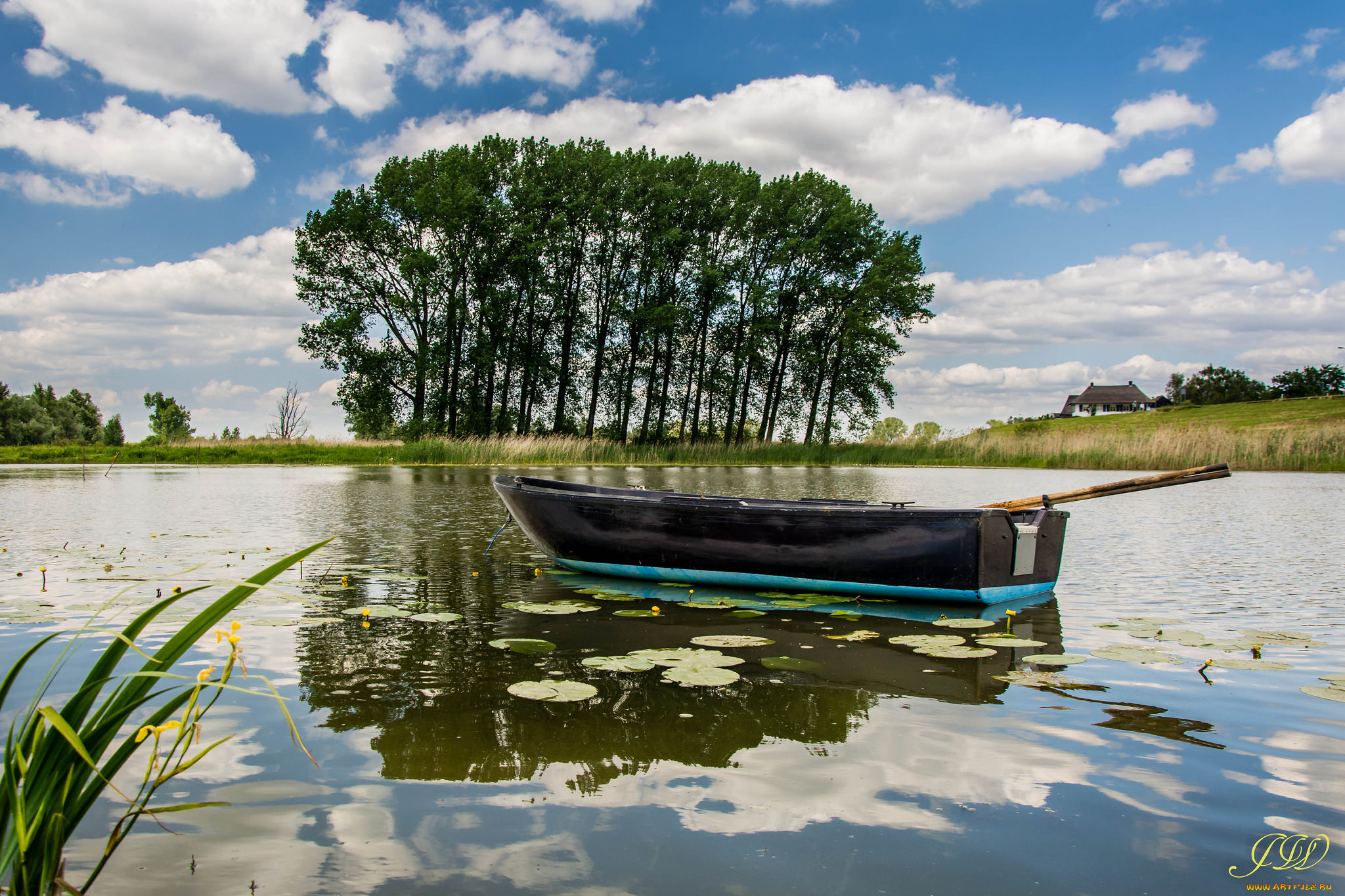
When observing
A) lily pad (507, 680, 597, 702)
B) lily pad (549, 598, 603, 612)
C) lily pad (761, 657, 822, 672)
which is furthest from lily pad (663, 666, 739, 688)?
lily pad (549, 598, 603, 612)

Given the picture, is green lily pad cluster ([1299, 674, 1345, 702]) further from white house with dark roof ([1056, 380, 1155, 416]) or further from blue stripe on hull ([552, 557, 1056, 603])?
white house with dark roof ([1056, 380, 1155, 416])

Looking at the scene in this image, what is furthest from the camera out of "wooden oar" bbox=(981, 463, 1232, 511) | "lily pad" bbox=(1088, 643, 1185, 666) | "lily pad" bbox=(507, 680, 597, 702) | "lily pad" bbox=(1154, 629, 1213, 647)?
"wooden oar" bbox=(981, 463, 1232, 511)

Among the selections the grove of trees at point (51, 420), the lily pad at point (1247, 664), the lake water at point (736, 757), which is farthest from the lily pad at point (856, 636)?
the grove of trees at point (51, 420)

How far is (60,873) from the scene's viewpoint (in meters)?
1.60

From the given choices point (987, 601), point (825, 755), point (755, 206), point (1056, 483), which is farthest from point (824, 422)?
point (825, 755)

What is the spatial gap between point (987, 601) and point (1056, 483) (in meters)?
13.1

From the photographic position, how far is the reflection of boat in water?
5422mm

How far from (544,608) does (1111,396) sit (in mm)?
111009

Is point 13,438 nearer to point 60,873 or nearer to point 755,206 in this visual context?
point 755,206

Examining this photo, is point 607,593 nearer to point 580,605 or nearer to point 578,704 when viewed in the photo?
point 580,605

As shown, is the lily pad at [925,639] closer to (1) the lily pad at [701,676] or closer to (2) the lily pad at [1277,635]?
(1) the lily pad at [701,676]

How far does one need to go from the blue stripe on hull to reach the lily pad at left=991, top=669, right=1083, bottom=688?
66.6 inches

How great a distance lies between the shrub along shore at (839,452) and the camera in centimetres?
2316

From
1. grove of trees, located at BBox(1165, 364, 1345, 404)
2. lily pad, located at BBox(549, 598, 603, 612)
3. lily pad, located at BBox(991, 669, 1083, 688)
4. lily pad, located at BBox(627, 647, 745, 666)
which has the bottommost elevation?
lily pad, located at BBox(549, 598, 603, 612)
